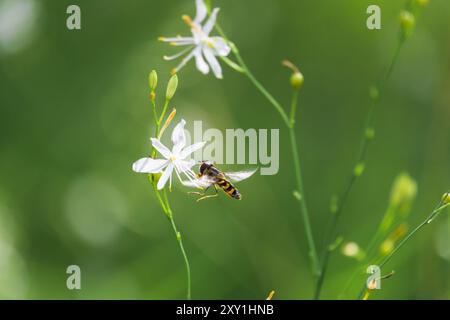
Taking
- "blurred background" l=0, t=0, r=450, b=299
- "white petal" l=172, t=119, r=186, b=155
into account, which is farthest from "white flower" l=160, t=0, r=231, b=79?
"blurred background" l=0, t=0, r=450, b=299

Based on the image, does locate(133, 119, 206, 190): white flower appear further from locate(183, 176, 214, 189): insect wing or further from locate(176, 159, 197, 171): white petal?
locate(183, 176, 214, 189): insect wing

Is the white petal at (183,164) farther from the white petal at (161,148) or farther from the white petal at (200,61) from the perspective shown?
the white petal at (200,61)

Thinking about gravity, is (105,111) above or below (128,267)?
above

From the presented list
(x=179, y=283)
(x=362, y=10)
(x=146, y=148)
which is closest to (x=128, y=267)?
(x=179, y=283)

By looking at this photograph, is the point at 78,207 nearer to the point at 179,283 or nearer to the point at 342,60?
the point at 179,283

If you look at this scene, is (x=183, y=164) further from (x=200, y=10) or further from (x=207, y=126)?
(x=207, y=126)

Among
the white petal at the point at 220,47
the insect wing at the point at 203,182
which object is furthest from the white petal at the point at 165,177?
the white petal at the point at 220,47

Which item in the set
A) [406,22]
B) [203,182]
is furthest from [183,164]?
[406,22]
